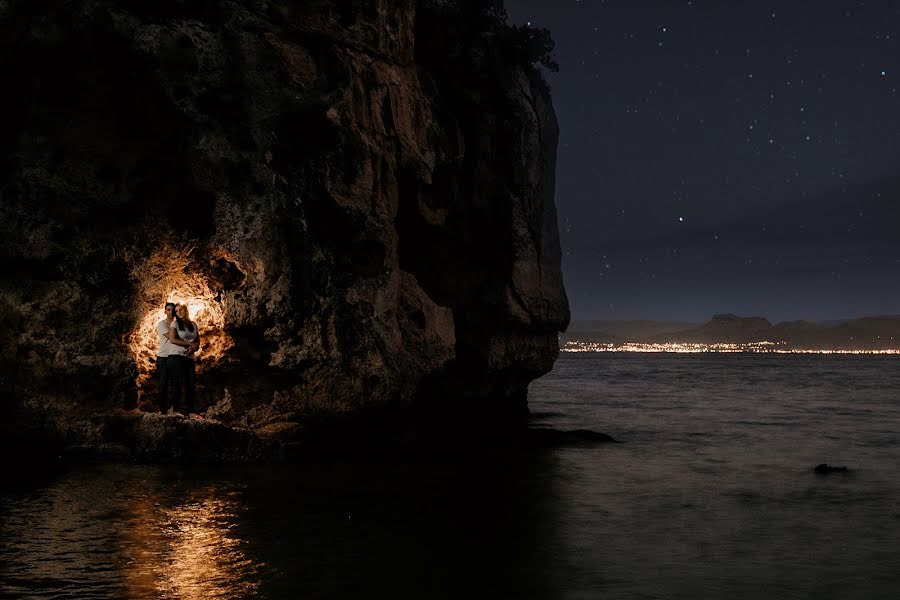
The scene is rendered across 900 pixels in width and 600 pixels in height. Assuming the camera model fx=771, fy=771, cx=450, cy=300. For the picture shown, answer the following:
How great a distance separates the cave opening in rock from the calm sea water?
2128 millimetres

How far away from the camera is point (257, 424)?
13.6 m

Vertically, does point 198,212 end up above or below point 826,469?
above

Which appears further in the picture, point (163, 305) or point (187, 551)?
point (163, 305)

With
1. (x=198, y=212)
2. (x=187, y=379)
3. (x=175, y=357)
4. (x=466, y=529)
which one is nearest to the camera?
(x=466, y=529)

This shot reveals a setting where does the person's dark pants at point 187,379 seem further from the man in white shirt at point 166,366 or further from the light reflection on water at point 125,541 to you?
the light reflection on water at point 125,541

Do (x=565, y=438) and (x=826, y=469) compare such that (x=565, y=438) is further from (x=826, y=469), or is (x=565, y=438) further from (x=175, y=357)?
(x=175, y=357)

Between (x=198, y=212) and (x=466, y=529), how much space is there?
25.8 ft

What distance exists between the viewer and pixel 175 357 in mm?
12742

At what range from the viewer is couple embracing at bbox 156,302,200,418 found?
12695mm

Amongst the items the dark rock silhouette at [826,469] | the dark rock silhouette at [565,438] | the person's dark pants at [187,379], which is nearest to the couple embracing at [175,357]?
the person's dark pants at [187,379]

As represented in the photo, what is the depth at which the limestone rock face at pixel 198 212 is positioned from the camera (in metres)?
12.9

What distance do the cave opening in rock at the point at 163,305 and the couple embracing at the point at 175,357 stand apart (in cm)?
33

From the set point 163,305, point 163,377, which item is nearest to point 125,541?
point 163,377

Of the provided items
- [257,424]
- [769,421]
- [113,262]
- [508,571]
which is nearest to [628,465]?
[257,424]
